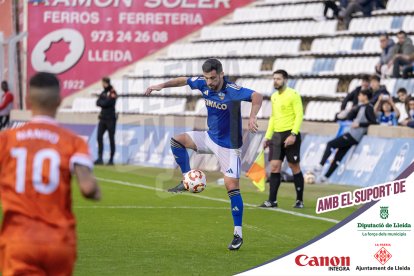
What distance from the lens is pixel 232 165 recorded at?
44.4 ft

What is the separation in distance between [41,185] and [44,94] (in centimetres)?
53

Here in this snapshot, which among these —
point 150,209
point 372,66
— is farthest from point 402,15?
point 150,209

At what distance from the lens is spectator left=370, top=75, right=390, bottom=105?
2277 cm

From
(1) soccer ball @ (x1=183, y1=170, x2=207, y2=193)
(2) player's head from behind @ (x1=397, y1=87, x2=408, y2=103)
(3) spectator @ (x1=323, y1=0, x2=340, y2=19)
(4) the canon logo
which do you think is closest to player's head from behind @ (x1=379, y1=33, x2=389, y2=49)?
(2) player's head from behind @ (x1=397, y1=87, x2=408, y2=103)

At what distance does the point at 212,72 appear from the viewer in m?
13.1

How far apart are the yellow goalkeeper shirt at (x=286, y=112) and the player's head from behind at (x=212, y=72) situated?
464 cm

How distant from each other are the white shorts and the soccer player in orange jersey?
22.1 ft

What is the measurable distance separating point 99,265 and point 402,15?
60.6 ft

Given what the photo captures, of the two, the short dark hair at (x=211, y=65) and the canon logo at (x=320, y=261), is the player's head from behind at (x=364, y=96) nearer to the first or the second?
the short dark hair at (x=211, y=65)

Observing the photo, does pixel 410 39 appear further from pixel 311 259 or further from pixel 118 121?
pixel 311 259

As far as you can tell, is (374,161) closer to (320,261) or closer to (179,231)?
(179,231)

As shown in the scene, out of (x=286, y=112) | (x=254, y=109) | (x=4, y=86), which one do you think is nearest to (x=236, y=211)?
(x=254, y=109)

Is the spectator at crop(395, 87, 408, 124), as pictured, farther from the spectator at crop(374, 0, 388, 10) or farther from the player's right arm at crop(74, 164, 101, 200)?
the player's right arm at crop(74, 164, 101, 200)

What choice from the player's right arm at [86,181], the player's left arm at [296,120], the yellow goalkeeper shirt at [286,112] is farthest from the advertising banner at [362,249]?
the yellow goalkeeper shirt at [286,112]
